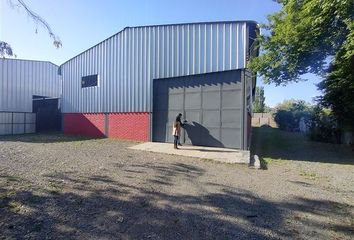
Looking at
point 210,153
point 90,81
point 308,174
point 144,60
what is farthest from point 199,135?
point 90,81

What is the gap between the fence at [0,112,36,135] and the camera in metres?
22.5

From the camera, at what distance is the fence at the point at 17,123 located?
73.7 feet

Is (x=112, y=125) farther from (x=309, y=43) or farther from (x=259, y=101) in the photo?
(x=259, y=101)

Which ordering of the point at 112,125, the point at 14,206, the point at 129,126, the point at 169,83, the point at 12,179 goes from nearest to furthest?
the point at 14,206
the point at 12,179
the point at 169,83
the point at 129,126
the point at 112,125

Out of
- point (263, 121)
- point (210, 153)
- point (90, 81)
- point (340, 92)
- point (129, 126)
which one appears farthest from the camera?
point (263, 121)

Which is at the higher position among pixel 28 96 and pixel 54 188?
pixel 28 96

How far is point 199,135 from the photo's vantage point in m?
14.3

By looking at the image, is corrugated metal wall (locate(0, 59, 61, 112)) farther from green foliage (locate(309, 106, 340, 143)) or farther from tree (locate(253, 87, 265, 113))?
tree (locate(253, 87, 265, 113))

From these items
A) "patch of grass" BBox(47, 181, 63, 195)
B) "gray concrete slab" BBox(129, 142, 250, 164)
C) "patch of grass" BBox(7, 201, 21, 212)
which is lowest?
"patch of grass" BBox(7, 201, 21, 212)

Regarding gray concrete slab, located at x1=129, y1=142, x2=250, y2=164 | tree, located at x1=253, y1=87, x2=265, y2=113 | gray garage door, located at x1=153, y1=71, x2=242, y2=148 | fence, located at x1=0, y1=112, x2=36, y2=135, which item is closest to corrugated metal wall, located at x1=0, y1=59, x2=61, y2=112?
fence, located at x1=0, y1=112, x2=36, y2=135

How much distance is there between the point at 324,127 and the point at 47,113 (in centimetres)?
2271

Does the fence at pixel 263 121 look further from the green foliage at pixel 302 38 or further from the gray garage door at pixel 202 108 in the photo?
the green foliage at pixel 302 38

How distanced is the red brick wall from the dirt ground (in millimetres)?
7281

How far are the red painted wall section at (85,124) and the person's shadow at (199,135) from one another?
699 centimetres
